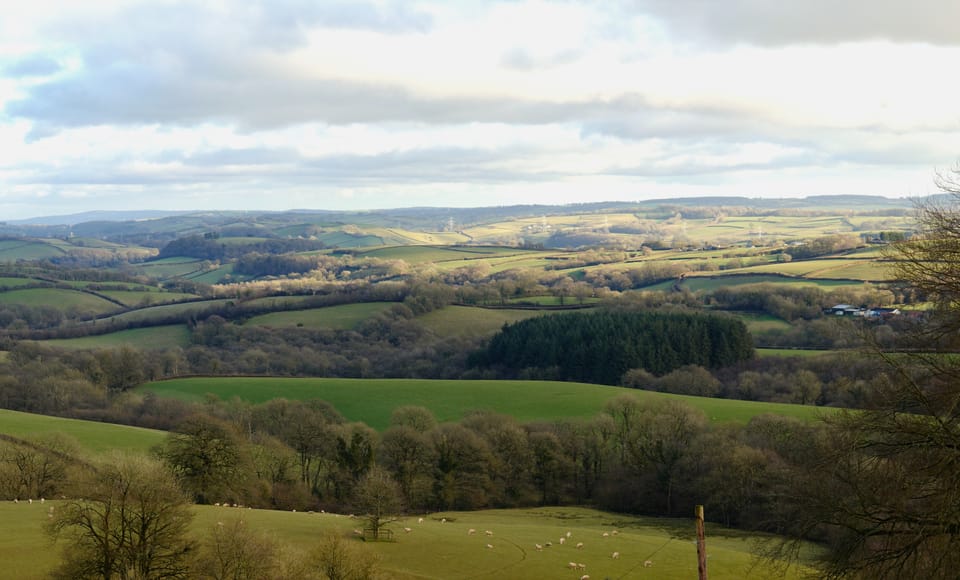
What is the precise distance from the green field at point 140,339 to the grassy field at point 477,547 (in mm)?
83852

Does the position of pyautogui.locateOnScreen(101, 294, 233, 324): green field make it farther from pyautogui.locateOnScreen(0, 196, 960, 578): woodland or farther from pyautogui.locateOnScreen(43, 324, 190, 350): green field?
pyautogui.locateOnScreen(43, 324, 190, 350): green field

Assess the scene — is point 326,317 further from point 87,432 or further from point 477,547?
point 477,547

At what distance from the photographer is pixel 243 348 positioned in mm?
125188

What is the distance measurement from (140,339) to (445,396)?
6774 cm

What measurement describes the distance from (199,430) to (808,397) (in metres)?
63.0

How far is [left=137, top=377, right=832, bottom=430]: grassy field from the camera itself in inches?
3118

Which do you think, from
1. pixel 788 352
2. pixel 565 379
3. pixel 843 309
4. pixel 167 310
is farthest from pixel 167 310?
pixel 843 309

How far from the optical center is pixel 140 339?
128m

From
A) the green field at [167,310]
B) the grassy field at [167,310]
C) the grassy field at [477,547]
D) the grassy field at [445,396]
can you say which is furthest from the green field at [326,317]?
the grassy field at [477,547]

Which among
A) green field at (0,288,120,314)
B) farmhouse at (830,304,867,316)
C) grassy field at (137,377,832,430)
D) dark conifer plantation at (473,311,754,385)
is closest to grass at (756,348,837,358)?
dark conifer plantation at (473,311,754,385)

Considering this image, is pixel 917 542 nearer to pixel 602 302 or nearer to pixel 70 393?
pixel 70 393

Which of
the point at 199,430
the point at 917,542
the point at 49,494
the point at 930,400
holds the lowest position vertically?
the point at 49,494

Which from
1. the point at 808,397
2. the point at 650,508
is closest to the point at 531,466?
the point at 650,508

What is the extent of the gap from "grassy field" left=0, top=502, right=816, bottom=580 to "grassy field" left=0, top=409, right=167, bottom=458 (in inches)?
733
